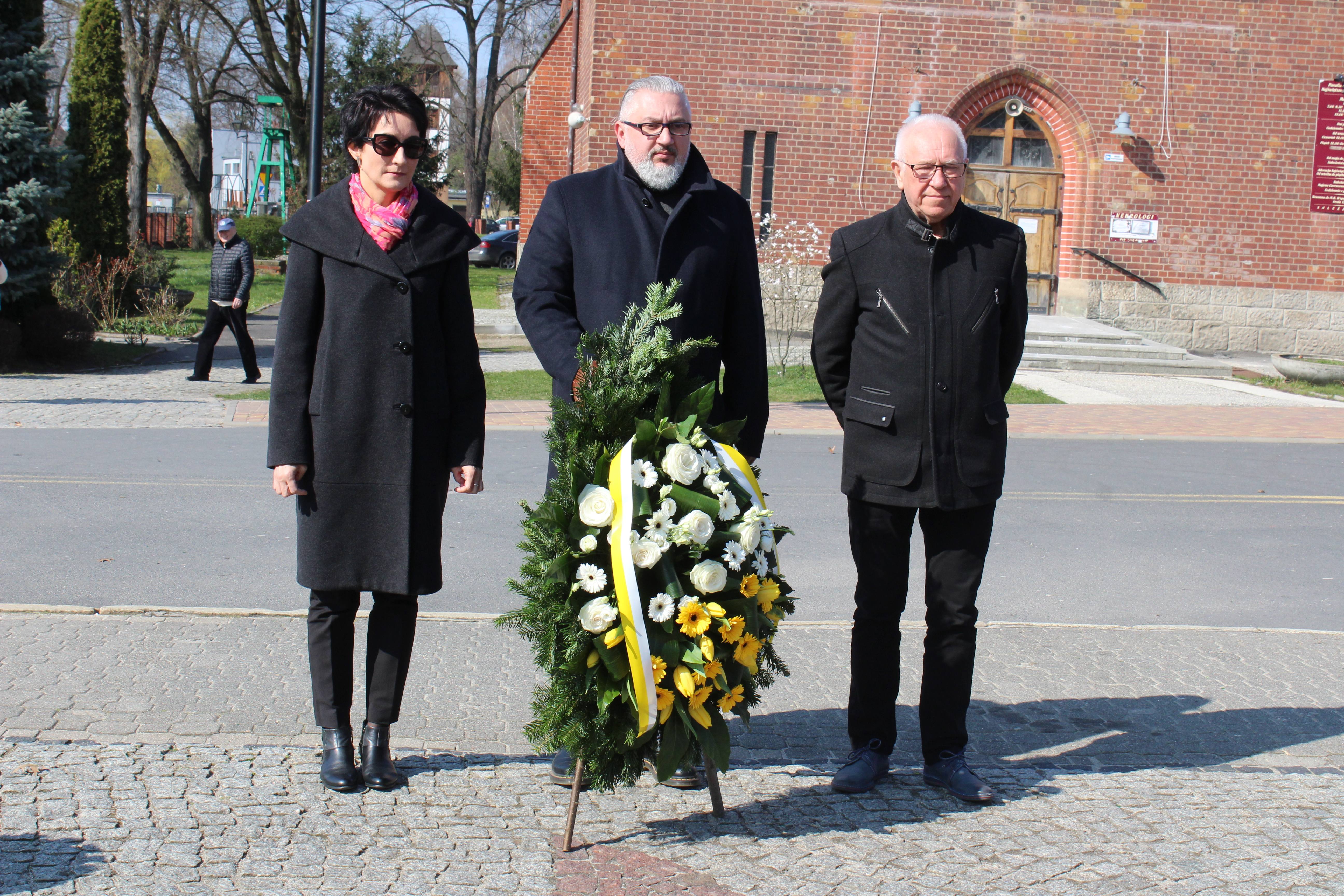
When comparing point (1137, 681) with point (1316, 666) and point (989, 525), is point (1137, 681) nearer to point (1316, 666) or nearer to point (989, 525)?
point (1316, 666)

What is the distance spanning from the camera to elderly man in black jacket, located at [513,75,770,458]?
3.80 m

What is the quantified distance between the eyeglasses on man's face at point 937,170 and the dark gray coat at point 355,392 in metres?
1.50

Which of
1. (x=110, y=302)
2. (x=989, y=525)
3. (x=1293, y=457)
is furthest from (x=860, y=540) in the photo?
(x=110, y=302)

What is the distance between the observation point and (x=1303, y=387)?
17391 mm

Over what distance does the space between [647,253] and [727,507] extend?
0.93 metres

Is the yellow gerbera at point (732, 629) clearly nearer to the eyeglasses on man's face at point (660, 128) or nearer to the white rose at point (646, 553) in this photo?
the white rose at point (646, 553)

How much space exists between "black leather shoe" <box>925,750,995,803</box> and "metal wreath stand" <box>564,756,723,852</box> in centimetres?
72

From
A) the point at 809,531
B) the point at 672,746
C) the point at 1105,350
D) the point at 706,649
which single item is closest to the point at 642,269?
the point at 706,649

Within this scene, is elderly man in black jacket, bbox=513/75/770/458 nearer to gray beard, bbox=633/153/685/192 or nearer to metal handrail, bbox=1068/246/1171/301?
gray beard, bbox=633/153/685/192

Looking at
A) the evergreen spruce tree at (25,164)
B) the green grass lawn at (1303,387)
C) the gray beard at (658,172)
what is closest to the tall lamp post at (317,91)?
the evergreen spruce tree at (25,164)

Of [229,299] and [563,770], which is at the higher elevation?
[229,299]

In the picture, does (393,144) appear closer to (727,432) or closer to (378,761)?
(727,432)

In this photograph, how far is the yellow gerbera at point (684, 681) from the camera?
3361mm

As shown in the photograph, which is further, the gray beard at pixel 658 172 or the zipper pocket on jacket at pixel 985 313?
the zipper pocket on jacket at pixel 985 313
